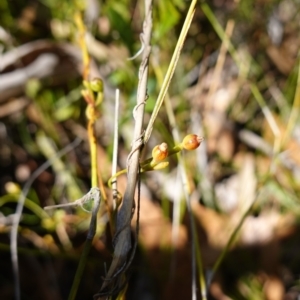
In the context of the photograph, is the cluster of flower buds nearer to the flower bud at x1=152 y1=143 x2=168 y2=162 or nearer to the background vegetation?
the flower bud at x1=152 y1=143 x2=168 y2=162

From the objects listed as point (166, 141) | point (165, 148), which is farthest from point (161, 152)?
point (166, 141)

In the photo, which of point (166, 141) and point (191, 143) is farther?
point (166, 141)

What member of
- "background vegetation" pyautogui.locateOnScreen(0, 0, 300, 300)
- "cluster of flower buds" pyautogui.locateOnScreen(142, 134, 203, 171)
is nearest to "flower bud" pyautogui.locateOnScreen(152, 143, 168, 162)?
"cluster of flower buds" pyautogui.locateOnScreen(142, 134, 203, 171)

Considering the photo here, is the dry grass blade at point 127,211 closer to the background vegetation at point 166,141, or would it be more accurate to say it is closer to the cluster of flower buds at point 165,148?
the cluster of flower buds at point 165,148

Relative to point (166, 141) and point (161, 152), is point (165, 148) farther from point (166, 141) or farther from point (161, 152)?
point (166, 141)

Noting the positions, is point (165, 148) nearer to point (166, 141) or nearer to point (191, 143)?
point (191, 143)

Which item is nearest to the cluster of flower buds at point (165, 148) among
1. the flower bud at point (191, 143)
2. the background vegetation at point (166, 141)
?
the flower bud at point (191, 143)

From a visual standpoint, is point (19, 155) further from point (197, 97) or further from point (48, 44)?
point (197, 97)

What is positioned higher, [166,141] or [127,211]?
[166,141]
